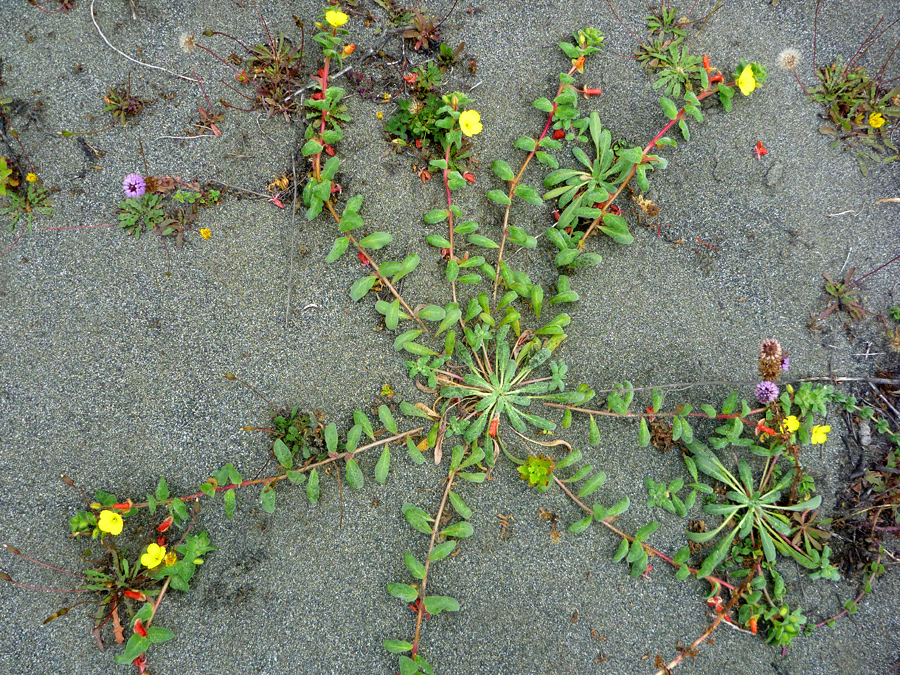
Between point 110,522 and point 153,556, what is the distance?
229mm

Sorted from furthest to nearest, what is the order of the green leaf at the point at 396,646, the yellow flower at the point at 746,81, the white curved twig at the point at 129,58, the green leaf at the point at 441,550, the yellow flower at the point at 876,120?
the yellow flower at the point at 876,120, the white curved twig at the point at 129,58, the yellow flower at the point at 746,81, the green leaf at the point at 441,550, the green leaf at the point at 396,646

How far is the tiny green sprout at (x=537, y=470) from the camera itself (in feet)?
7.99

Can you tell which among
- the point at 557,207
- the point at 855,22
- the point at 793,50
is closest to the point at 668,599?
the point at 557,207

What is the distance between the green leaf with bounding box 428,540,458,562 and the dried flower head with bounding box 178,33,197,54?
111 inches

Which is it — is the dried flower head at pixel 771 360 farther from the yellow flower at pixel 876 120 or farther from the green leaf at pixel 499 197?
the green leaf at pixel 499 197

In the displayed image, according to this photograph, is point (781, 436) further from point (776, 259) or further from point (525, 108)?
point (525, 108)

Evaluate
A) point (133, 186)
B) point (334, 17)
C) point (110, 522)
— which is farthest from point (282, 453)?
point (334, 17)

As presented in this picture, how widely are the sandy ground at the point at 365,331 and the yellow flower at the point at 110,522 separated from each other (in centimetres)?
28

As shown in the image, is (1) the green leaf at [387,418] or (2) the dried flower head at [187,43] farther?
(2) the dried flower head at [187,43]

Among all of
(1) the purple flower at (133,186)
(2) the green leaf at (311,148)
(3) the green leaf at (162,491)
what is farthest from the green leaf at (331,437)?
(1) the purple flower at (133,186)

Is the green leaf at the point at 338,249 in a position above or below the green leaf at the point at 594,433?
above

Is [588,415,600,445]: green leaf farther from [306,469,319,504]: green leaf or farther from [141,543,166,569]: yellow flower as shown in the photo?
[141,543,166,569]: yellow flower

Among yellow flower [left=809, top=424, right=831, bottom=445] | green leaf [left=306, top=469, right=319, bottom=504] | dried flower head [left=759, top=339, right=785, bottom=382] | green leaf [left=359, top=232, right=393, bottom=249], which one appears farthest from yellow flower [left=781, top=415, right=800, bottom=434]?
green leaf [left=306, top=469, right=319, bottom=504]

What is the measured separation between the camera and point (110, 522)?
2.18 meters
